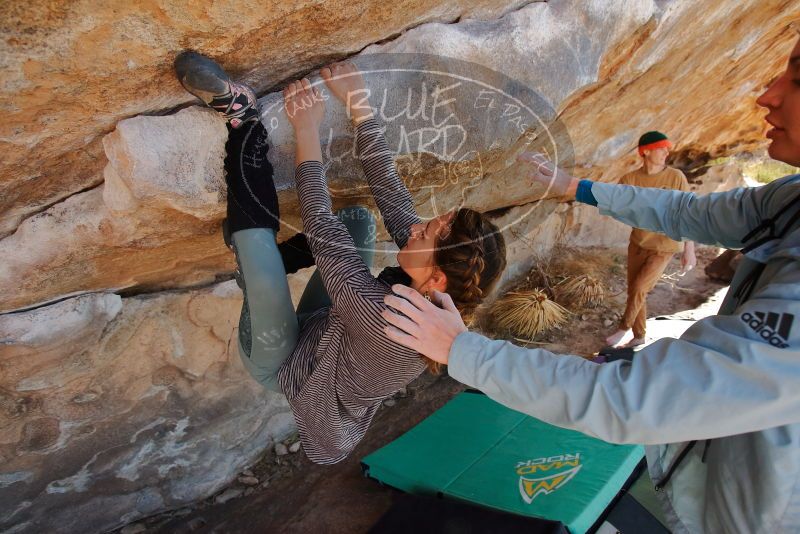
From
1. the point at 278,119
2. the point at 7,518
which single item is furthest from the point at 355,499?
the point at 278,119

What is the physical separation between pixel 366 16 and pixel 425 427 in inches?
96.2

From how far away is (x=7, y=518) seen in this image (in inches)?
89.7

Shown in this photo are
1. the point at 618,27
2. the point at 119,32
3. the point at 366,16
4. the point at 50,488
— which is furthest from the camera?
the point at 50,488

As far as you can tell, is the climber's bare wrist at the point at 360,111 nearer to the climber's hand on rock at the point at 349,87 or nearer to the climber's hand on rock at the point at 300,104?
the climber's hand on rock at the point at 349,87

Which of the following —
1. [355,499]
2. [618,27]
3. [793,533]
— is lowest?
[355,499]

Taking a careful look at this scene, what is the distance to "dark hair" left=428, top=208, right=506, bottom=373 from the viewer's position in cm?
145

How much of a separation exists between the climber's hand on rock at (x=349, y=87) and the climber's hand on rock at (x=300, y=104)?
7 centimetres

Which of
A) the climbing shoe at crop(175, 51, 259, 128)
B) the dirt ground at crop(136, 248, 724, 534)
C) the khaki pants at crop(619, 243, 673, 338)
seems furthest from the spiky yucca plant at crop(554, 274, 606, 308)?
the climbing shoe at crop(175, 51, 259, 128)

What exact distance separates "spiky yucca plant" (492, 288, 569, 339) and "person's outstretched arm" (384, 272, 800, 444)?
366 centimetres

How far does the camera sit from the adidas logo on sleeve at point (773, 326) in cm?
90

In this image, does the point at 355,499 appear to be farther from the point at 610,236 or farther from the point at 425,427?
the point at 610,236

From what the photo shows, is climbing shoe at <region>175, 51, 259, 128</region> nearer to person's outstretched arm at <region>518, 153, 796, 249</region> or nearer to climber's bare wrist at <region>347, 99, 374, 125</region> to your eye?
climber's bare wrist at <region>347, 99, 374, 125</region>

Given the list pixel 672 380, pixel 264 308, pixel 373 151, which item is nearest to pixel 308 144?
pixel 373 151

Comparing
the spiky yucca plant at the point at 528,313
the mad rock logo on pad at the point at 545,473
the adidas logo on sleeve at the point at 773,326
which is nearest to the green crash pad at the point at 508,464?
the mad rock logo on pad at the point at 545,473
